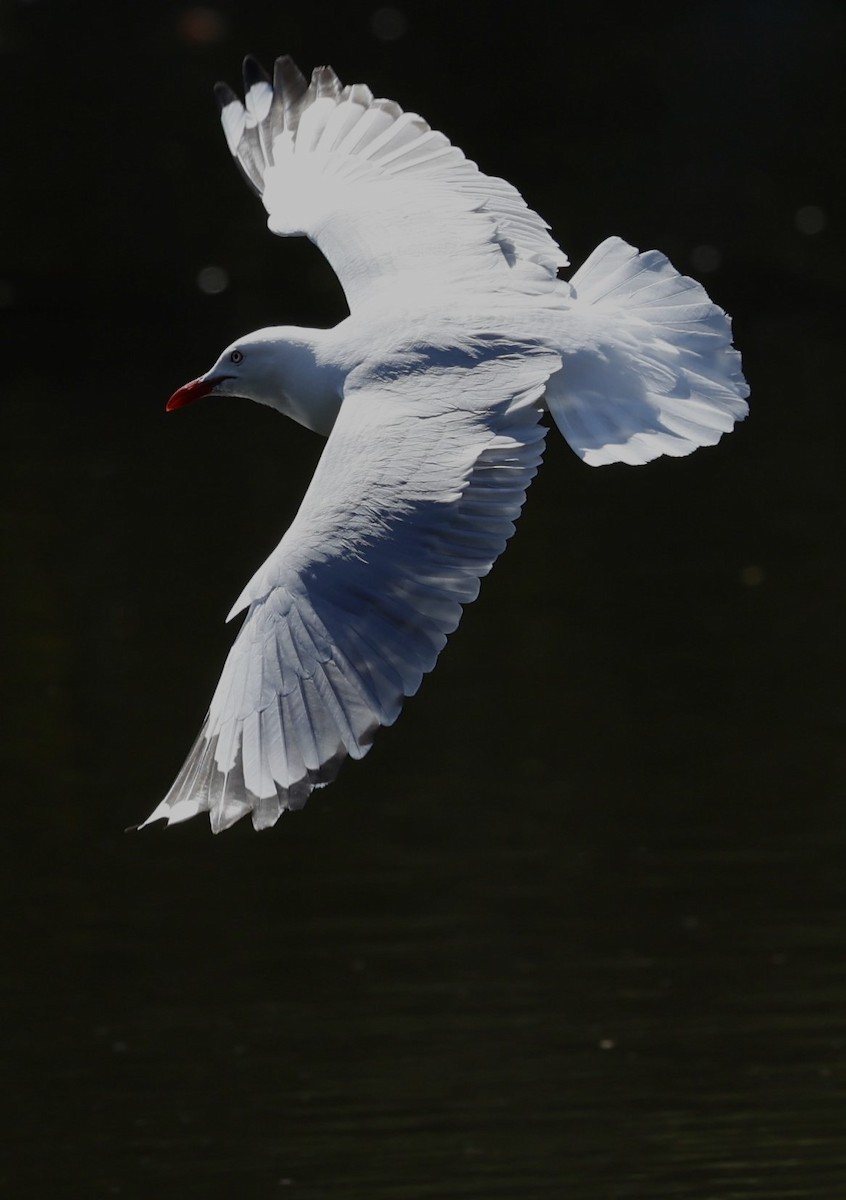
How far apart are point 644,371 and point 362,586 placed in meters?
1.28

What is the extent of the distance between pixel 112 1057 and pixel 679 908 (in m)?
2.55

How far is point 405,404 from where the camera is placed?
253 inches

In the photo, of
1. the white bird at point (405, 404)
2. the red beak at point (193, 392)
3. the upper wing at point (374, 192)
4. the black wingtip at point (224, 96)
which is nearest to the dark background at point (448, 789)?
the red beak at point (193, 392)

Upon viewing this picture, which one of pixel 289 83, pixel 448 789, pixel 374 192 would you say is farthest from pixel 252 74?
pixel 448 789

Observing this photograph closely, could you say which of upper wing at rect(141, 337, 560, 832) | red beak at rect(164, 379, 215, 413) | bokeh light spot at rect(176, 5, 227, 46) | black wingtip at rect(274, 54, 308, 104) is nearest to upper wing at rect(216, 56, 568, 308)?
black wingtip at rect(274, 54, 308, 104)

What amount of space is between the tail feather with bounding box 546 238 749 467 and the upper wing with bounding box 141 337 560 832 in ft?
1.16

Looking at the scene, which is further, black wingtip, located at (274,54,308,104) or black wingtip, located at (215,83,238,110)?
black wingtip, located at (215,83,238,110)

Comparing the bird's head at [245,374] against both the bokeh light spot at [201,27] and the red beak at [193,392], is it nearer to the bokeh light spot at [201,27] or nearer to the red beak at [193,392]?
the red beak at [193,392]

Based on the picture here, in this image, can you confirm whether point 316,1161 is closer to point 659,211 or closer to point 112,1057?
point 112,1057

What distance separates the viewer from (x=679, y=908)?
1068 centimetres

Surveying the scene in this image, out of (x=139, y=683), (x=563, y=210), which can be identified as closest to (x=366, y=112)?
(x=139, y=683)

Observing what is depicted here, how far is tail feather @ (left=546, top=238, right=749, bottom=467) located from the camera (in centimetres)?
677

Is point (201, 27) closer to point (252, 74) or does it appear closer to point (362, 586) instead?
point (252, 74)

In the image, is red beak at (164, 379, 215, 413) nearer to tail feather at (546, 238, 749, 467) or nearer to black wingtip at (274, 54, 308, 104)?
tail feather at (546, 238, 749, 467)
